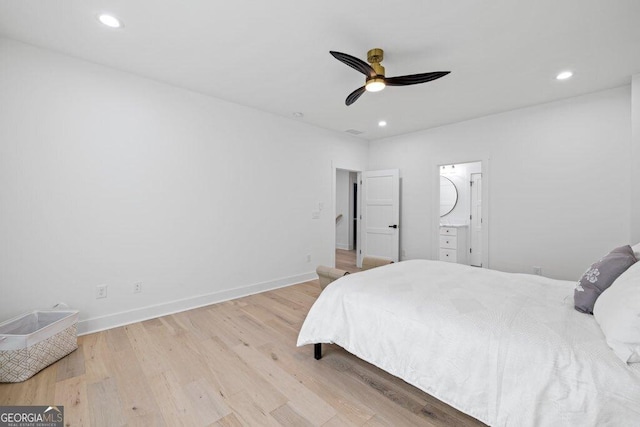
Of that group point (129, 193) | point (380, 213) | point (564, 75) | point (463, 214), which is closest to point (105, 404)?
point (129, 193)

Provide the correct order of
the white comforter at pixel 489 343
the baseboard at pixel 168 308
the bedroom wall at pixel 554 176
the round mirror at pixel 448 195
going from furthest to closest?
the round mirror at pixel 448 195 < the bedroom wall at pixel 554 176 < the baseboard at pixel 168 308 < the white comforter at pixel 489 343

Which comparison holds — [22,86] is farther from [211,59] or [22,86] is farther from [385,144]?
[385,144]

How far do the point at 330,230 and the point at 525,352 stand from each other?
148 inches

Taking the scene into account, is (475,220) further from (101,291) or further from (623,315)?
(101,291)

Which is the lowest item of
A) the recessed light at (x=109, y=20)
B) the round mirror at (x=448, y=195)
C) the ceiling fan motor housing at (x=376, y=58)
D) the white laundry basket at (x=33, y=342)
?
the white laundry basket at (x=33, y=342)

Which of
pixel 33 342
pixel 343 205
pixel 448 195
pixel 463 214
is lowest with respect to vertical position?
pixel 33 342

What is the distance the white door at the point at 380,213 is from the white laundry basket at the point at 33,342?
4430mm

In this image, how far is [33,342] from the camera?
6.26 ft

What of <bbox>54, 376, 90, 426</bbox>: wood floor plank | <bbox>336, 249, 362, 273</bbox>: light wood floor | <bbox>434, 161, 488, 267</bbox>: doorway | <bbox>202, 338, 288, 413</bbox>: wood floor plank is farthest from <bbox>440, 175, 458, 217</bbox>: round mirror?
<bbox>54, 376, 90, 426</bbox>: wood floor plank

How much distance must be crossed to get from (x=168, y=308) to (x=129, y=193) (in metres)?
1.37

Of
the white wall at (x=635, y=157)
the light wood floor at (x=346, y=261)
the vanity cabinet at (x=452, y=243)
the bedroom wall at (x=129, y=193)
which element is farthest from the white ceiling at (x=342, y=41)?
the light wood floor at (x=346, y=261)

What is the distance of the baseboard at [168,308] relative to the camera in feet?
8.59

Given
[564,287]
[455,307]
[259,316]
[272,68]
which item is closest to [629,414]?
[455,307]

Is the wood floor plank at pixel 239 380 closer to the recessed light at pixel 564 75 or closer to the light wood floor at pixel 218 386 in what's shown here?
the light wood floor at pixel 218 386
